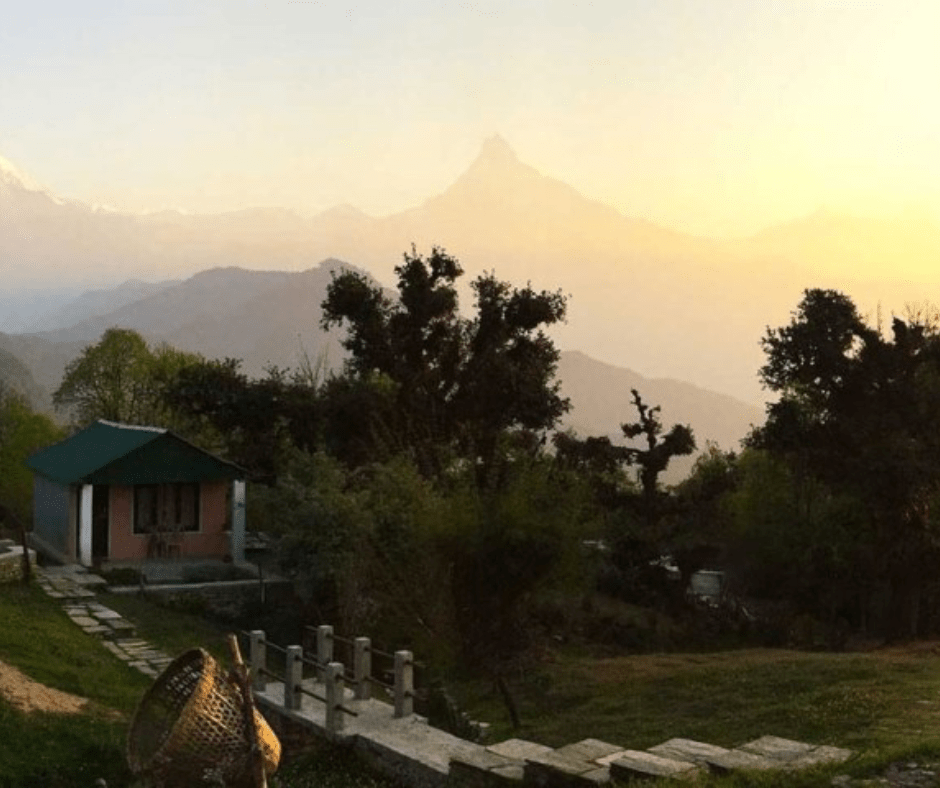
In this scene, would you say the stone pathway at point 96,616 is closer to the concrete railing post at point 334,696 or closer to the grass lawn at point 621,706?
the grass lawn at point 621,706

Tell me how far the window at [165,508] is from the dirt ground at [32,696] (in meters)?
14.7

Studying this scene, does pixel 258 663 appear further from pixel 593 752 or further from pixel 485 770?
pixel 593 752

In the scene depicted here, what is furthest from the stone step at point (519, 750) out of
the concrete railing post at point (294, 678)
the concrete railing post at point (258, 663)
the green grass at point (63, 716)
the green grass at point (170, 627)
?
the green grass at point (170, 627)

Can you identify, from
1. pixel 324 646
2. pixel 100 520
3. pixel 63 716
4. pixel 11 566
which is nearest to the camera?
pixel 63 716

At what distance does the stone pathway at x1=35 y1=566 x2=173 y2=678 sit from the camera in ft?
65.9

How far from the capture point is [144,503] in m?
31.5

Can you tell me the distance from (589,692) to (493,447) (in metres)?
17.9

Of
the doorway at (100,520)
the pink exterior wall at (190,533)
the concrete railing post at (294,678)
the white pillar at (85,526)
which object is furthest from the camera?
the pink exterior wall at (190,533)

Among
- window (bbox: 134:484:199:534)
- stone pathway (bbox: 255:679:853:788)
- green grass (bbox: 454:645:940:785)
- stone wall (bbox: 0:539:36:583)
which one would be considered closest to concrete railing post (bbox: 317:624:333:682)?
stone pathway (bbox: 255:679:853:788)

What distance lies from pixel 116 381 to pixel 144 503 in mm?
23371

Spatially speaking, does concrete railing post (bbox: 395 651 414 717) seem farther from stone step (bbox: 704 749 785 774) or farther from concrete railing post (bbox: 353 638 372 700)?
stone step (bbox: 704 749 785 774)

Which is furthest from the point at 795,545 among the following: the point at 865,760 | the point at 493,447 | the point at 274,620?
the point at 865,760

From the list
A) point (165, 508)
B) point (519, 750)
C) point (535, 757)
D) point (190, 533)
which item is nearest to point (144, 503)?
point (165, 508)

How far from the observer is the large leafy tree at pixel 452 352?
35000mm
